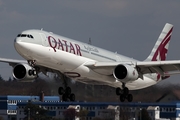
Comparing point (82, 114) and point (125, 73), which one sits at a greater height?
point (125, 73)

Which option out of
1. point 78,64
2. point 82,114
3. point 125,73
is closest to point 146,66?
point 125,73

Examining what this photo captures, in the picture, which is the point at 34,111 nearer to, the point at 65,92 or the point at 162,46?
the point at 162,46

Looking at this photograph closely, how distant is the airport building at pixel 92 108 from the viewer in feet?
276

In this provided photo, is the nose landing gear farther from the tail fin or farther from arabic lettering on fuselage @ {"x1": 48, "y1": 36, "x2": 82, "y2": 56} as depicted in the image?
the tail fin

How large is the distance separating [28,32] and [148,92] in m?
23.4

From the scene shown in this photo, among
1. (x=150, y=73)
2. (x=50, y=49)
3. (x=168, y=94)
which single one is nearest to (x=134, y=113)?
(x=168, y=94)

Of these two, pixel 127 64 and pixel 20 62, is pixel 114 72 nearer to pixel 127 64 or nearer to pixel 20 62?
pixel 127 64

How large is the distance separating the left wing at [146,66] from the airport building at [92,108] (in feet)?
60.3

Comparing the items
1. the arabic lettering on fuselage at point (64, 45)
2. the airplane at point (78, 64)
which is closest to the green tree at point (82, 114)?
the airplane at point (78, 64)

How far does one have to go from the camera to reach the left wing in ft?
175

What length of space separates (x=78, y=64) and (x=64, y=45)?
204cm

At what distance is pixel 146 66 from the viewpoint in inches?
2179

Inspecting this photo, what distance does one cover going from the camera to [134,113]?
86938 mm

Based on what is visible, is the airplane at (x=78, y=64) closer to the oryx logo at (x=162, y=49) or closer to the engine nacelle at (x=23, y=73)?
the engine nacelle at (x=23, y=73)
